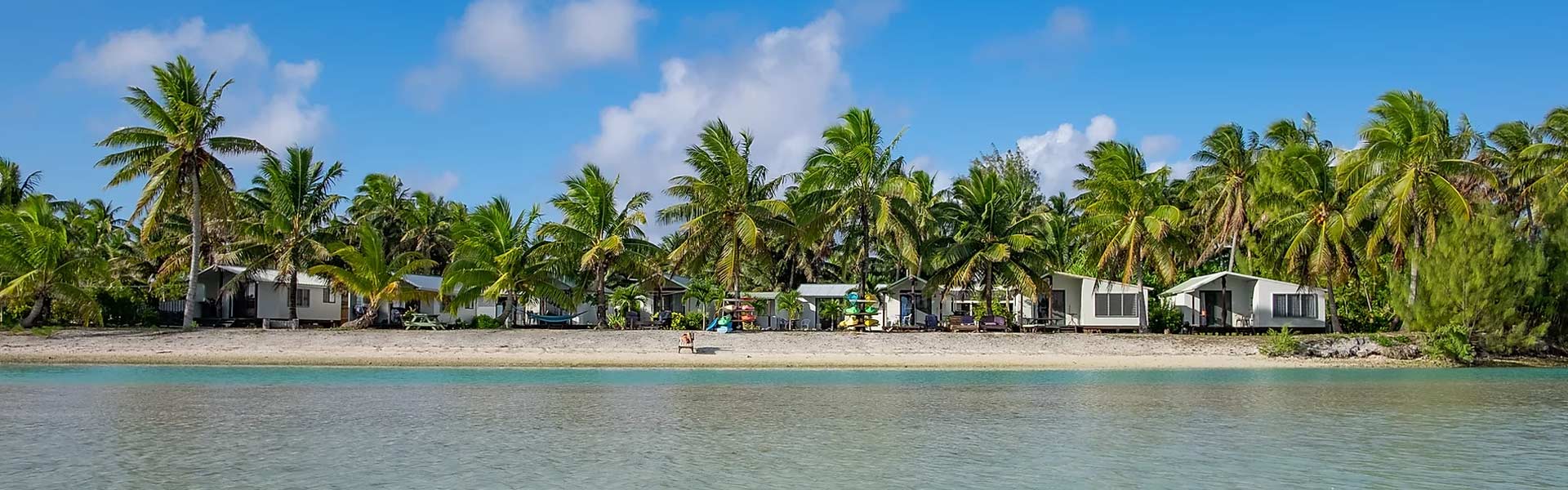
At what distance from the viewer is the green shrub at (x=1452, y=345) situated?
32.6m

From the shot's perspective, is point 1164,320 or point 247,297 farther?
point 247,297

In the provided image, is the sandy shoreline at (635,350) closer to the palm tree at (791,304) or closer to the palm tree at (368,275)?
the palm tree at (368,275)

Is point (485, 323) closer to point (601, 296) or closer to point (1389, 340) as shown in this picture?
point (601, 296)

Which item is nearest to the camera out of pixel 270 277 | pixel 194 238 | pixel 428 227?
pixel 194 238

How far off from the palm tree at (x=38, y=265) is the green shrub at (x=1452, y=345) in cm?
4026

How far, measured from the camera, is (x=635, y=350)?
33312 mm

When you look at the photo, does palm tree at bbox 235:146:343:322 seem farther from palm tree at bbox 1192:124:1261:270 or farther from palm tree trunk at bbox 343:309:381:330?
palm tree at bbox 1192:124:1261:270

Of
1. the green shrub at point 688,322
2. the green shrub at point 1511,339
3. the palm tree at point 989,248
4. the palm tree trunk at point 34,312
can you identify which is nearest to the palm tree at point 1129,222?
the palm tree at point 989,248

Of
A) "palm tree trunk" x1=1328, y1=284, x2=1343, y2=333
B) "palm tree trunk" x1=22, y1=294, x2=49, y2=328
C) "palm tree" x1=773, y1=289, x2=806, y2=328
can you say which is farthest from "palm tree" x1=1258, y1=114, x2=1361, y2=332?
"palm tree trunk" x1=22, y1=294, x2=49, y2=328

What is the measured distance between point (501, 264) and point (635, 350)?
22.0 feet

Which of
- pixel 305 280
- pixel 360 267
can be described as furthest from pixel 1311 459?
pixel 305 280

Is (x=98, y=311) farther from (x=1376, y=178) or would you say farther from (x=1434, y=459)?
(x=1376, y=178)

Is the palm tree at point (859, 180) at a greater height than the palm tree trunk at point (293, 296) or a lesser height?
greater

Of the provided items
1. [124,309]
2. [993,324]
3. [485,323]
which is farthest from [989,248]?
[124,309]
